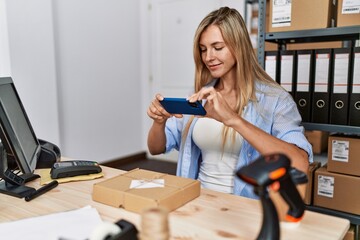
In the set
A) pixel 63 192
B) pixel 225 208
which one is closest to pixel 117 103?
pixel 63 192

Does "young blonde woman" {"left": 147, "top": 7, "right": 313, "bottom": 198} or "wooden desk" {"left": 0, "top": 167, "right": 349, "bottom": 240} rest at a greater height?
"young blonde woman" {"left": 147, "top": 7, "right": 313, "bottom": 198}

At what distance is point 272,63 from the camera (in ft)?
5.65

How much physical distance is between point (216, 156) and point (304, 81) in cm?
67

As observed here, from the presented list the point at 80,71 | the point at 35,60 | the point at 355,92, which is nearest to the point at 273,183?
the point at 355,92

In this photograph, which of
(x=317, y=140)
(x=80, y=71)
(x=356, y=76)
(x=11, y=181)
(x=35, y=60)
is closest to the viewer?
(x=11, y=181)

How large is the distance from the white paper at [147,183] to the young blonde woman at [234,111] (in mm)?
348

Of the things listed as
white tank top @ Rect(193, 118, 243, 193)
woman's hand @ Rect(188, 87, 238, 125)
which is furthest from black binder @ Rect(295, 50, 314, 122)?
woman's hand @ Rect(188, 87, 238, 125)

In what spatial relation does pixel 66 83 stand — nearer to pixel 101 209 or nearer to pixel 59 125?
pixel 59 125

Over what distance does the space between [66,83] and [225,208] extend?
2785mm

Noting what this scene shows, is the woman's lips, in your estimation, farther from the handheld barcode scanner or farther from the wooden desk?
the handheld barcode scanner

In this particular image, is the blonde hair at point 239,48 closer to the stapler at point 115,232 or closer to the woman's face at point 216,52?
the woman's face at point 216,52

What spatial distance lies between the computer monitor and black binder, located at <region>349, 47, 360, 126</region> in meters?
1.40

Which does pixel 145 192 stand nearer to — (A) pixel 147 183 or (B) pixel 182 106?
(A) pixel 147 183

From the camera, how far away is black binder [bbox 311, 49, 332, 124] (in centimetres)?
157
